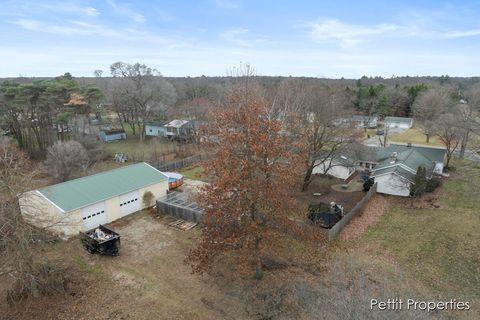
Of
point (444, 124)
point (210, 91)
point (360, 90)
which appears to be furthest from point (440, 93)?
point (210, 91)

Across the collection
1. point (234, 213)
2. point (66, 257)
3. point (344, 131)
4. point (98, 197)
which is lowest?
point (66, 257)

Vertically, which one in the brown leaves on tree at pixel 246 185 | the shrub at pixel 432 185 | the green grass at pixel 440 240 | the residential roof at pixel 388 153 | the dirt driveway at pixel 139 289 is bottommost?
the dirt driveway at pixel 139 289

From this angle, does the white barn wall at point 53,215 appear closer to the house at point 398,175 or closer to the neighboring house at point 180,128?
the house at point 398,175

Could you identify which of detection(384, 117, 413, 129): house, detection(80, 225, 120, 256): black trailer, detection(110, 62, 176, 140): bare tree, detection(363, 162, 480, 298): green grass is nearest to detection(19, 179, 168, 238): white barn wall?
detection(80, 225, 120, 256): black trailer

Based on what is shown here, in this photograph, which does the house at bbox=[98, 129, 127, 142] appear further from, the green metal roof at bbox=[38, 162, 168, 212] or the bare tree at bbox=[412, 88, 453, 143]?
the bare tree at bbox=[412, 88, 453, 143]

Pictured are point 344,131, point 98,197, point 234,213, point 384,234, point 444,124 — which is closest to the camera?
point 234,213

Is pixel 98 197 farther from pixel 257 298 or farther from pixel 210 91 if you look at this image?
pixel 210 91

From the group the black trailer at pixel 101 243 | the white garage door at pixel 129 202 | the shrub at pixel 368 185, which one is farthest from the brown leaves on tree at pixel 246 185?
the shrub at pixel 368 185
